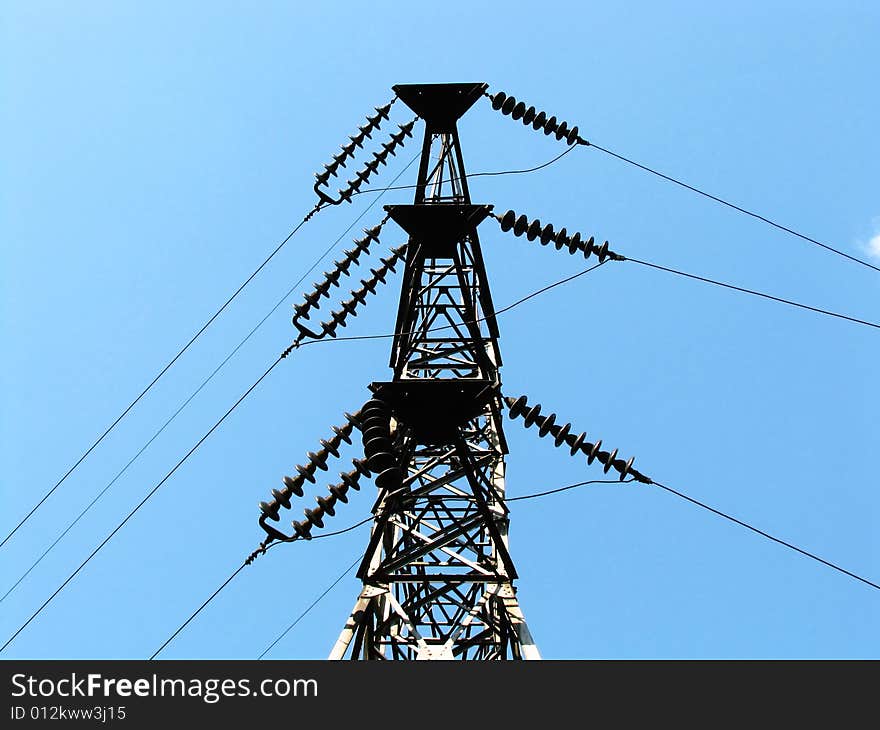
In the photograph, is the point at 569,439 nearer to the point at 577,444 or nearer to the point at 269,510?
the point at 577,444

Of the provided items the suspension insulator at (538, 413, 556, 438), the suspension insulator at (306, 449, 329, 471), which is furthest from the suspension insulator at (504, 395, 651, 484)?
the suspension insulator at (306, 449, 329, 471)

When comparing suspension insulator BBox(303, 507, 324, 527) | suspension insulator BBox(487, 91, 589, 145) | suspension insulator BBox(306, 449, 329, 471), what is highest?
suspension insulator BBox(487, 91, 589, 145)

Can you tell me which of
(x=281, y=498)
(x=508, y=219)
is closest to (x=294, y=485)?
(x=281, y=498)

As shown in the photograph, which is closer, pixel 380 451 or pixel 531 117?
pixel 380 451

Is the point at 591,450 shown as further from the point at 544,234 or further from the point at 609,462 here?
the point at 544,234

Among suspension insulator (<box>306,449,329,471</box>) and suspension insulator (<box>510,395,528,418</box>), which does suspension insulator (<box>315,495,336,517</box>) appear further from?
suspension insulator (<box>510,395,528,418</box>)

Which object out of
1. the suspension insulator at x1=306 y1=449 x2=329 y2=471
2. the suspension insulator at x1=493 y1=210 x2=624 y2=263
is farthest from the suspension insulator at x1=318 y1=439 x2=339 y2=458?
the suspension insulator at x1=493 y1=210 x2=624 y2=263

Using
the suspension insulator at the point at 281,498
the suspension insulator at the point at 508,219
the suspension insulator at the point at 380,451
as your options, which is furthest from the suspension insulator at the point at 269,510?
the suspension insulator at the point at 508,219

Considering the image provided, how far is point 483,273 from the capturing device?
15758mm

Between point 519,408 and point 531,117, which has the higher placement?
point 531,117

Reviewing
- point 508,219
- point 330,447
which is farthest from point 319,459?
point 508,219

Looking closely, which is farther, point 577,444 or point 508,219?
point 508,219

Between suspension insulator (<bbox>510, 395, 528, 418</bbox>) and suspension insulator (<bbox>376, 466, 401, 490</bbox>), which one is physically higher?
suspension insulator (<bbox>510, 395, 528, 418</bbox>)

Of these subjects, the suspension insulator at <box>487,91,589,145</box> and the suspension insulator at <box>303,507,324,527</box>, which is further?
the suspension insulator at <box>487,91,589,145</box>
